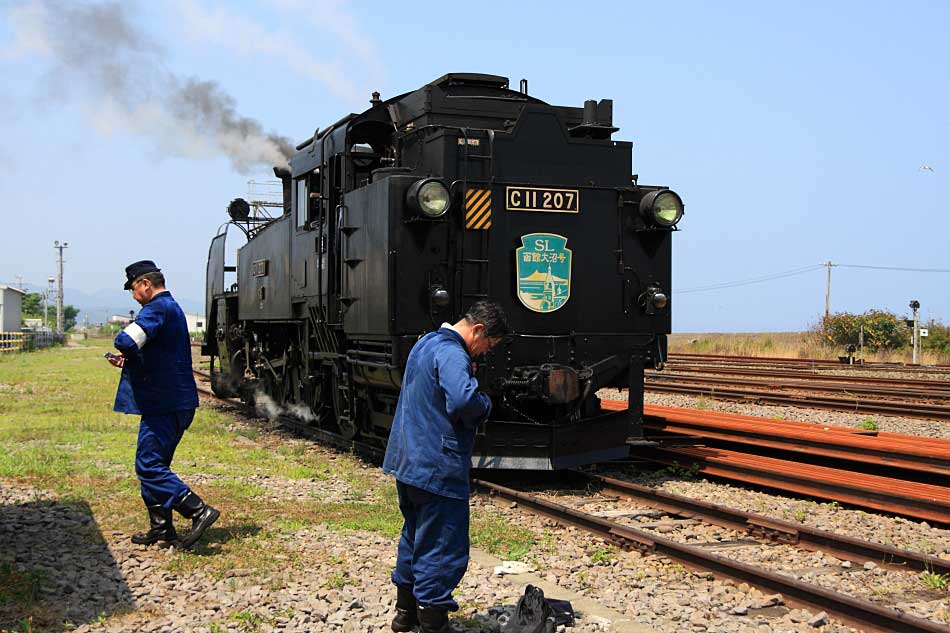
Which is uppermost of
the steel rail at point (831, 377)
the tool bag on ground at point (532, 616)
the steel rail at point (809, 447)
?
the steel rail at point (831, 377)

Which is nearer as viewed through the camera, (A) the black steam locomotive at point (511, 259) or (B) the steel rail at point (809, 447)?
(B) the steel rail at point (809, 447)

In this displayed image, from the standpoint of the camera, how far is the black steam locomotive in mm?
8820

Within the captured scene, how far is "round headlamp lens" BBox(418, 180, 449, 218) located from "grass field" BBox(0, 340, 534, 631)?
101 inches

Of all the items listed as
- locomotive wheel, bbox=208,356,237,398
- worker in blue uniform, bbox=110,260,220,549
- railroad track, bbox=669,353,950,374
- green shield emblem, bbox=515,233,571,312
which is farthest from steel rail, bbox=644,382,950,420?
worker in blue uniform, bbox=110,260,220,549

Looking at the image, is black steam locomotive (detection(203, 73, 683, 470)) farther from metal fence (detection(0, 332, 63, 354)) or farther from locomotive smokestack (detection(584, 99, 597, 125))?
metal fence (detection(0, 332, 63, 354))

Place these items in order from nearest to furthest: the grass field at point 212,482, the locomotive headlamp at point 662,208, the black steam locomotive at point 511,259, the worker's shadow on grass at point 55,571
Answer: the worker's shadow on grass at point 55,571
the grass field at point 212,482
the black steam locomotive at point 511,259
the locomotive headlamp at point 662,208

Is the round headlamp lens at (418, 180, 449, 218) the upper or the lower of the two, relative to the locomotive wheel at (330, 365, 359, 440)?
upper

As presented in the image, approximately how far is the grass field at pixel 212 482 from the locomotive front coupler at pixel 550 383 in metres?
1.38

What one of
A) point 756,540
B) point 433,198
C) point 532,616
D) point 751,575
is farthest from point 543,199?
point 532,616

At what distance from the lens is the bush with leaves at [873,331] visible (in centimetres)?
3731

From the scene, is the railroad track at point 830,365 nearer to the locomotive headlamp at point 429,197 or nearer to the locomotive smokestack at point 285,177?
the locomotive smokestack at point 285,177

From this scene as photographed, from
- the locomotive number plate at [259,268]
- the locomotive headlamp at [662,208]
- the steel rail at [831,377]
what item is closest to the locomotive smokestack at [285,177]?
the locomotive number plate at [259,268]

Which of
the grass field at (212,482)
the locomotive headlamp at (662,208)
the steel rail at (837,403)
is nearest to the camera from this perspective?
the grass field at (212,482)

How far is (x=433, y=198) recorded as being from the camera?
28.7 ft
